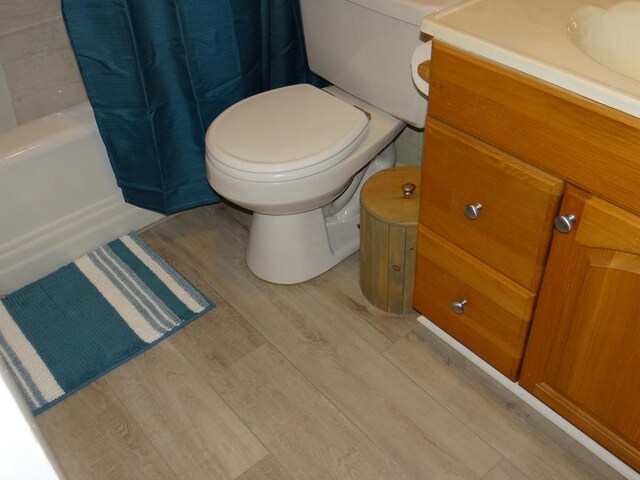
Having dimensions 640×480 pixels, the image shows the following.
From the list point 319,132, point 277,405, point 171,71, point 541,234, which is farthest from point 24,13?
point 541,234

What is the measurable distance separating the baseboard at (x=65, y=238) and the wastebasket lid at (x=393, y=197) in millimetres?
782

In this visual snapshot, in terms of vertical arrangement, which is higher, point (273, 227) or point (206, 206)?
point (273, 227)

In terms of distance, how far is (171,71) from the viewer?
1710 millimetres

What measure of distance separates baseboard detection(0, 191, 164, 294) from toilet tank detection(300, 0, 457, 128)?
73 centimetres

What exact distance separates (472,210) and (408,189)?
1.08 feet

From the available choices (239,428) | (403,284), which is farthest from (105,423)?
(403,284)

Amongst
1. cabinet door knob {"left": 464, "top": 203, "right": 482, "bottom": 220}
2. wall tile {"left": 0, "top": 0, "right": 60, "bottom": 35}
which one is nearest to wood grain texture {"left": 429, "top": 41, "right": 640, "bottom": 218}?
cabinet door knob {"left": 464, "top": 203, "right": 482, "bottom": 220}

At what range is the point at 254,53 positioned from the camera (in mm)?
1805

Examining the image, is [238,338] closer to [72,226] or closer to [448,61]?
[72,226]

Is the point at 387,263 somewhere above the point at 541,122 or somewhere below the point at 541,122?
below

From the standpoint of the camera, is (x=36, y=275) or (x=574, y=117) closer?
(x=574, y=117)

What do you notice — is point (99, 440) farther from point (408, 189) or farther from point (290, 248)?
point (408, 189)

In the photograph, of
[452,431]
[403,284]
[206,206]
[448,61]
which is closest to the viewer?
[448,61]

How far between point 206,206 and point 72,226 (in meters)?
0.42
